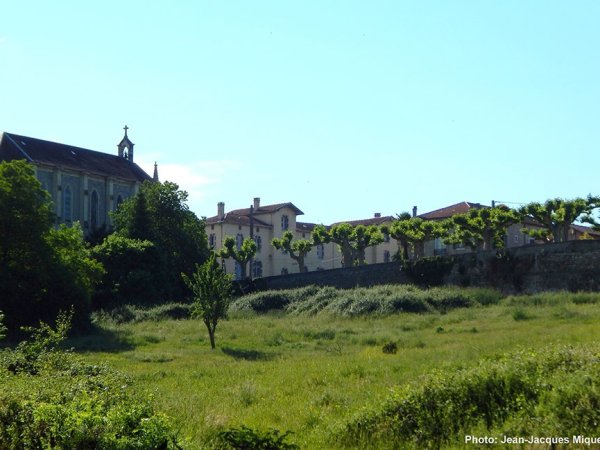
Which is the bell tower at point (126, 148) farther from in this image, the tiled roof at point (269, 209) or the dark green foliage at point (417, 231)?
the dark green foliage at point (417, 231)

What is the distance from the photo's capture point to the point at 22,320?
3578 cm

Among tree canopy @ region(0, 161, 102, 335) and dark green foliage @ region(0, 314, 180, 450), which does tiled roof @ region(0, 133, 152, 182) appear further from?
dark green foliage @ region(0, 314, 180, 450)

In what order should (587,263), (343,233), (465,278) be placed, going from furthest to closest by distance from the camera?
1. (343,233)
2. (465,278)
3. (587,263)

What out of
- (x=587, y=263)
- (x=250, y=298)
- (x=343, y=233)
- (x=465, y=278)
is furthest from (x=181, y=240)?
(x=587, y=263)

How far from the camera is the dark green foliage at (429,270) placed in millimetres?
49406

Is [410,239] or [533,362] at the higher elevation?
[410,239]

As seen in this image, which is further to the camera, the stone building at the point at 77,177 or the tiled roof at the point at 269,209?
the tiled roof at the point at 269,209

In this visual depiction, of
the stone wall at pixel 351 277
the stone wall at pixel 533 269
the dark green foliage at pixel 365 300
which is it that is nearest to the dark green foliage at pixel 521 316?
the dark green foliage at pixel 365 300

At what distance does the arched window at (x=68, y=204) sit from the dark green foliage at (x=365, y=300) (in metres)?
21.7

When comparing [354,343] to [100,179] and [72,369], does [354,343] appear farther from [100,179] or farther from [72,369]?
[100,179]

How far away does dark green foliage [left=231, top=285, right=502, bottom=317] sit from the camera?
138 feet

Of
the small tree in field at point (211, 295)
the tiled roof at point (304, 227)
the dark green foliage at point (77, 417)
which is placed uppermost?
the tiled roof at point (304, 227)

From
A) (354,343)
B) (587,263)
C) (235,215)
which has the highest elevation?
(235,215)

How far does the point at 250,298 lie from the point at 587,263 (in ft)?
69.9
